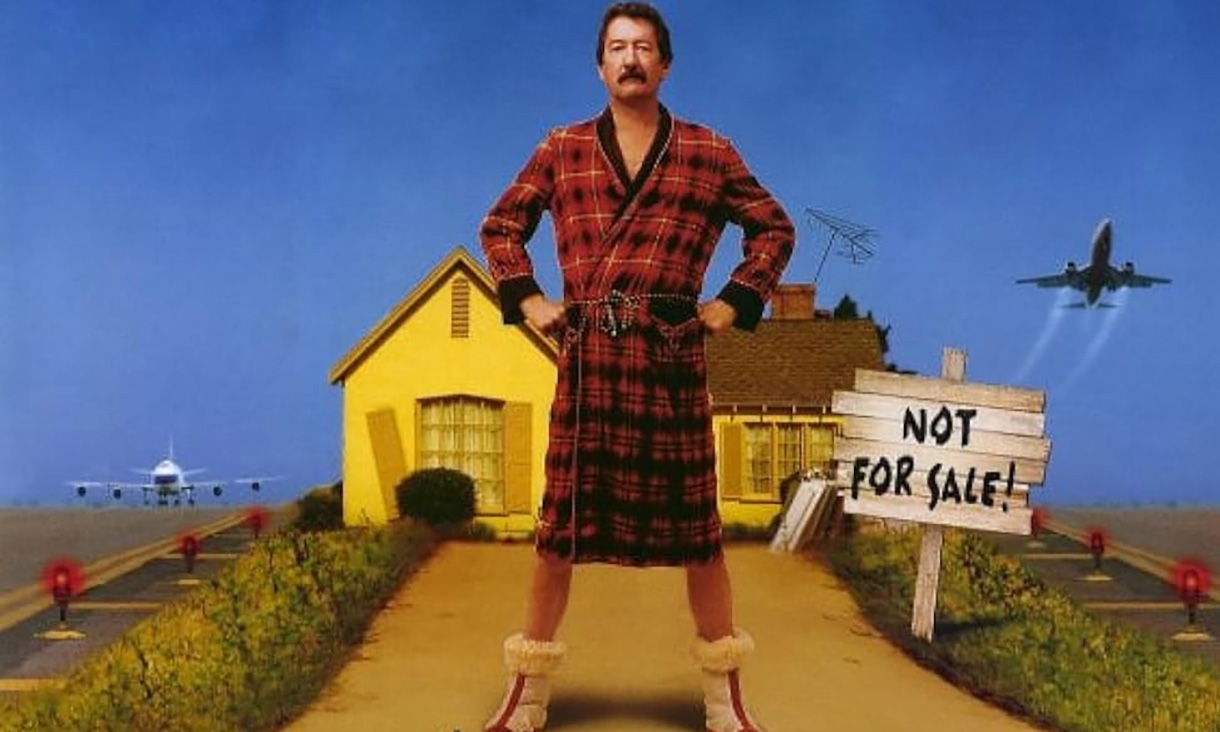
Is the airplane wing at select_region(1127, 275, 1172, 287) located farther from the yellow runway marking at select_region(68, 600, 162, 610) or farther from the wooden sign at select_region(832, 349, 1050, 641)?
the yellow runway marking at select_region(68, 600, 162, 610)

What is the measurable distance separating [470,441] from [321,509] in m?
1.07

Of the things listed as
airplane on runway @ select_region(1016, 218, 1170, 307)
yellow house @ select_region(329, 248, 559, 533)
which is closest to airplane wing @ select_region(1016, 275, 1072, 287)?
airplane on runway @ select_region(1016, 218, 1170, 307)

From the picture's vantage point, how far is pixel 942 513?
778cm

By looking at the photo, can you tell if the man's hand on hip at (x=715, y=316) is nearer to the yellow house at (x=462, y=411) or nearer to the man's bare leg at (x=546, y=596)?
the man's bare leg at (x=546, y=596)

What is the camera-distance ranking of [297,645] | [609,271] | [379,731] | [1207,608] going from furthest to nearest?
[1207,608] < [297,645] < [379,731] < [609,271]

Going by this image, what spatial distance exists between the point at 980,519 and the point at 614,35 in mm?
3681

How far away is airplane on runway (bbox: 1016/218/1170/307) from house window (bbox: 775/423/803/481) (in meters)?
3.94

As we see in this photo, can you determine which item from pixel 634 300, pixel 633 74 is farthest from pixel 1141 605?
pixel 633 74

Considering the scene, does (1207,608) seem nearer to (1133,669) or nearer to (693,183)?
(1133,669)

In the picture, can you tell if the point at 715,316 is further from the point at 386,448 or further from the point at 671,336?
the point at 386,448

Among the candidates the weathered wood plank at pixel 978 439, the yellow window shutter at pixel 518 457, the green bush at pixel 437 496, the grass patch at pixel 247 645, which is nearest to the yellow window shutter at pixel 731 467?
the yellow window shutter at pixel 518 457

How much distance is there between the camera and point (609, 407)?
516cm

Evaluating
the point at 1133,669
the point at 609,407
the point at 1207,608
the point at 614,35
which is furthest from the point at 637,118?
the point at 1207,608

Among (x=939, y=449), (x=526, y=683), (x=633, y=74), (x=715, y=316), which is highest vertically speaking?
(x=633, y=74)
